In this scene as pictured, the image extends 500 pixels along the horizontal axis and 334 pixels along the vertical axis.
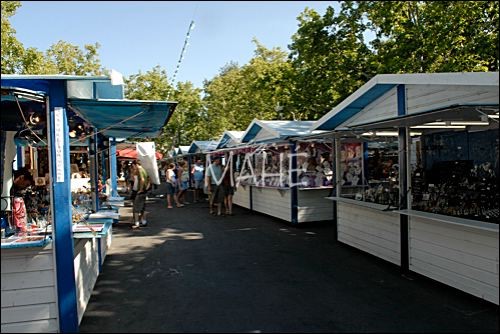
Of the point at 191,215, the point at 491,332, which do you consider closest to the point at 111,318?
the point at 491,332

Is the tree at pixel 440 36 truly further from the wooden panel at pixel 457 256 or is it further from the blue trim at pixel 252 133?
the wooden panel at pixel 457 256

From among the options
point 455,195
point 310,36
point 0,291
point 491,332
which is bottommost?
point 491,332

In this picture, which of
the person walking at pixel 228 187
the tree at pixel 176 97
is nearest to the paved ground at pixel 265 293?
the person walking at pixel 228 187

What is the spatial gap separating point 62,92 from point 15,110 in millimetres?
1593

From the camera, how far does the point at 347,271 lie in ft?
20.9

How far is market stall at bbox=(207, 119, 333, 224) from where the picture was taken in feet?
34.3

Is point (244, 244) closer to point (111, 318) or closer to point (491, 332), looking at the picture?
point (111, 318)

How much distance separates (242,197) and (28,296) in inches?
425

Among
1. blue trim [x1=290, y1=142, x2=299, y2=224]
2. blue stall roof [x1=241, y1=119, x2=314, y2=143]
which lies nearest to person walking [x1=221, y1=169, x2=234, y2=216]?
blue stall roof [x1=241, y1=119, x2=314, y2=143]

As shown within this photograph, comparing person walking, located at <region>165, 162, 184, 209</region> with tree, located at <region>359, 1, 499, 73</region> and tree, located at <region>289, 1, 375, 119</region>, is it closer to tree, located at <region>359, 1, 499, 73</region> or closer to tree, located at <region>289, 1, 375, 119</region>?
tree, located at <region>289, 1, 375, 119</region>

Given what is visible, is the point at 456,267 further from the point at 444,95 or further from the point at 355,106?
the point at 355,106

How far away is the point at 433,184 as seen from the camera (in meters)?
7.05

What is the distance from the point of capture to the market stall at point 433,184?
4.86 metres

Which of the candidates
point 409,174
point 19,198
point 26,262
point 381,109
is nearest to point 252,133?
point 381,109
